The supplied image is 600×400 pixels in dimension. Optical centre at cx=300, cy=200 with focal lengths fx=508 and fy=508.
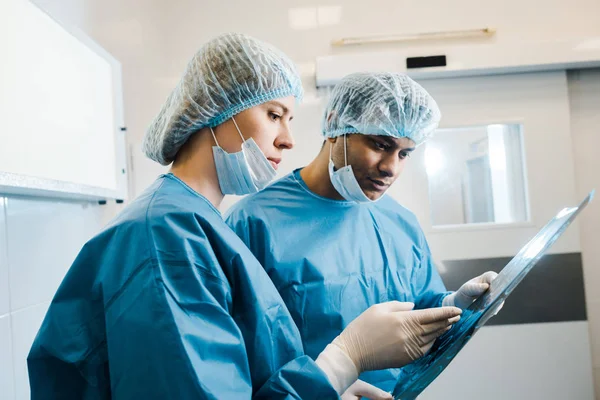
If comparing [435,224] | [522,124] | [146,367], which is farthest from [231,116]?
[522,124]

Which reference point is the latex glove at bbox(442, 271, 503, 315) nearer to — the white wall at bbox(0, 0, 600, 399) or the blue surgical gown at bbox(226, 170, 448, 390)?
the blue surgical gown at bbox(226, 170, 448, 390)

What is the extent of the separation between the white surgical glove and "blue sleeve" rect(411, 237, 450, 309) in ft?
1.46

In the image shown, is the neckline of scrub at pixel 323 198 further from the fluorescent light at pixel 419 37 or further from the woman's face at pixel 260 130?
the fluorescent light at pixel 419 37

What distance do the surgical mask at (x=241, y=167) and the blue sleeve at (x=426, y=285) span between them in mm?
698

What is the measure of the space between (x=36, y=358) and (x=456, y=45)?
225 cm

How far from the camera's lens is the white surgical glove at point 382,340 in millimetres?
904

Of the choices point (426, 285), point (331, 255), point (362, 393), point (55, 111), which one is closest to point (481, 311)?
point (362, 393)

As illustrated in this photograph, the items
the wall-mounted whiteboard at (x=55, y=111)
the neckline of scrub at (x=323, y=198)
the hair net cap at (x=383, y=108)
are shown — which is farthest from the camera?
the neckline of scrub at (x=323, y=198)

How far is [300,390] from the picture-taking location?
0.80 m

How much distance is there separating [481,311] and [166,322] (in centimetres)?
55

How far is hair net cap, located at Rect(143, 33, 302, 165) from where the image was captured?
937 millimetres

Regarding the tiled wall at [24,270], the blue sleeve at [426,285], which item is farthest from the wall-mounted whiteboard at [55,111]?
the blue sleeve at [426,285]

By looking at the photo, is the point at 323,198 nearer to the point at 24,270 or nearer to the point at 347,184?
the point at 347,184

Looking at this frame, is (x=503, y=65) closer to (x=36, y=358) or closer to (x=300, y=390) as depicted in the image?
(x=300, y=390)
